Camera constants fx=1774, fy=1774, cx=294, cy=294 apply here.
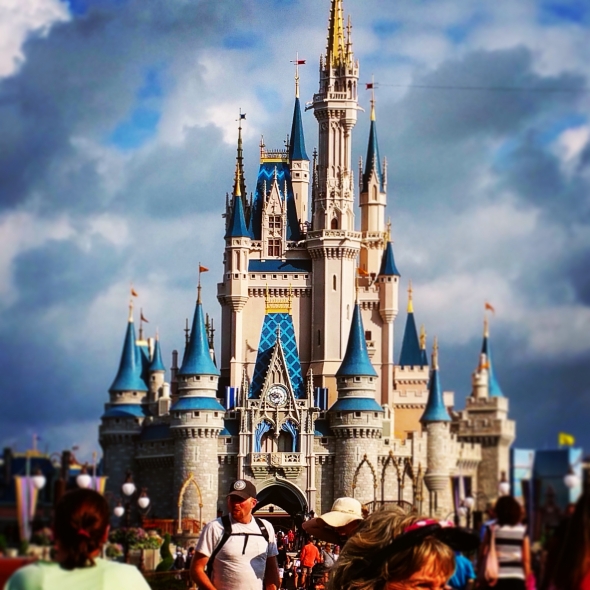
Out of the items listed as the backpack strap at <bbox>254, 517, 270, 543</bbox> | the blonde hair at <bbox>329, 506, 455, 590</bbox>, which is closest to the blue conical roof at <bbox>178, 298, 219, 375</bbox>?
the backpack strap at <bbox>254, 517, 270, 543</bbox>

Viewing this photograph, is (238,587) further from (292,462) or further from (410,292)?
(410,292)

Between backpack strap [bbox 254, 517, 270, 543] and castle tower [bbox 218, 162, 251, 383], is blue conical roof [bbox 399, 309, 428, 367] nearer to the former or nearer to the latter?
castle tower [bbox 218, 162, 251, 383]

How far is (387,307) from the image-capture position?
6234 centimetres

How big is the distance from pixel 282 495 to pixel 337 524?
48.3 meters

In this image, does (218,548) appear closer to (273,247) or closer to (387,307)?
(273,247)

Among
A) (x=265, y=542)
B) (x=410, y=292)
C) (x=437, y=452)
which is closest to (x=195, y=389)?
(x=437, y=452)

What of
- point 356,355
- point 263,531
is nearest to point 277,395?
point 356,355

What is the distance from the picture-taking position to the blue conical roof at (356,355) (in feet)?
184

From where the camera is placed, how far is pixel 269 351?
58500 millimetres

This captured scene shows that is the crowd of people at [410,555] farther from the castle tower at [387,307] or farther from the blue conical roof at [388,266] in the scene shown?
the blue conical roof at [388,266]

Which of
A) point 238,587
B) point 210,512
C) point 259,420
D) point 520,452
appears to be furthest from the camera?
point 259,420

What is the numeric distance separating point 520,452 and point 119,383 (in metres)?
53.3

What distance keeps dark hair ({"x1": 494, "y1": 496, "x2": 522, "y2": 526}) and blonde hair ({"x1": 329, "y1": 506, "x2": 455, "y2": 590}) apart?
26 cm

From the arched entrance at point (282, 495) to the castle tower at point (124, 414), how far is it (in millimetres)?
4486
